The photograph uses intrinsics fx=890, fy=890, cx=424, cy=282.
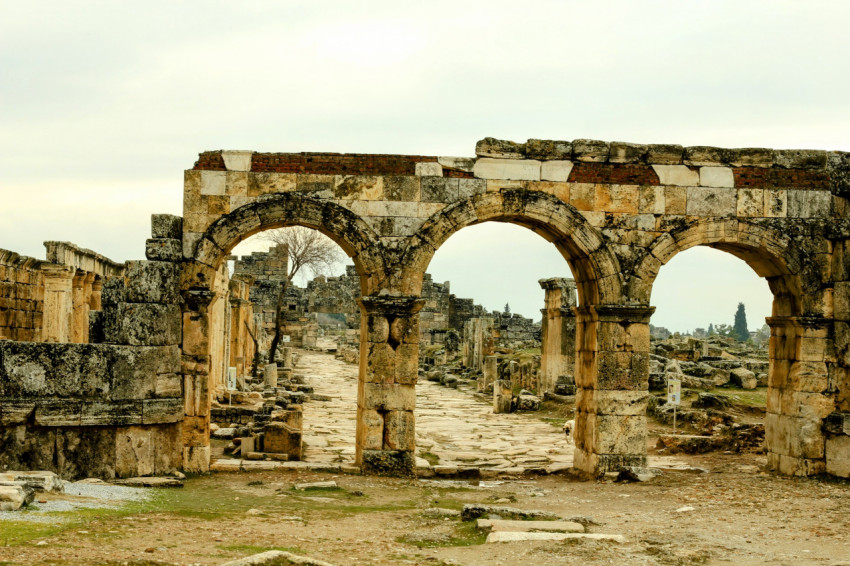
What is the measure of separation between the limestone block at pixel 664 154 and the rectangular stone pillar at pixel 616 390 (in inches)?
80.3

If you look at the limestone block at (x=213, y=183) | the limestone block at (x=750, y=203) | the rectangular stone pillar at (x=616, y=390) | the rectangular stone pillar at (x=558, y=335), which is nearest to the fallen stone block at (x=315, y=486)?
the rectangular stone pillar at (x=616, y=390)

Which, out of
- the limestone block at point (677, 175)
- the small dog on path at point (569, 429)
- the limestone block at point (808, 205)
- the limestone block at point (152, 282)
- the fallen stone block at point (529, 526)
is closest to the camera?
the fallen stone block at point (529, 526)

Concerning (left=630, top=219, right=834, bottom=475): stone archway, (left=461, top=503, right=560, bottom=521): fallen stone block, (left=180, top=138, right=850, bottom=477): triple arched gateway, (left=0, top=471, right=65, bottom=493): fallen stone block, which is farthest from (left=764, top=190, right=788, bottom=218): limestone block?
(left=0, top=471, right=65, bottom=493): fallen stone block

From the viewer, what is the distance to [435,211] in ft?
38.9

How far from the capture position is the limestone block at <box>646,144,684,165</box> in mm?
12203

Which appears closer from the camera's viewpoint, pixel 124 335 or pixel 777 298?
pixel 124 335

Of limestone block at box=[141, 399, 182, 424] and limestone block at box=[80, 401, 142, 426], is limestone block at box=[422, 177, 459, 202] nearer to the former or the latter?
limestone block at box=[141, 399, 182, 424]

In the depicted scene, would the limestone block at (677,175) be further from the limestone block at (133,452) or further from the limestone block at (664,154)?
the limestone block at (133,452)

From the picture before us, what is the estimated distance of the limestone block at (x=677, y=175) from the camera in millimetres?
12211

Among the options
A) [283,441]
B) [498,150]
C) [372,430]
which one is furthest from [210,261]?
[498,150]

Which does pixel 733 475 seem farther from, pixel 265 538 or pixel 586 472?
pixel 265 538

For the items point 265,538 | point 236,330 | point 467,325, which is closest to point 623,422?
point 265,538

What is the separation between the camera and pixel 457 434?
16.4 metres

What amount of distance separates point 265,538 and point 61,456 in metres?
4.12
